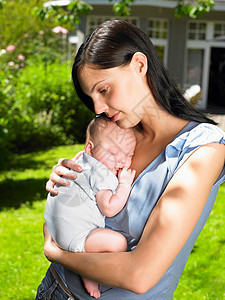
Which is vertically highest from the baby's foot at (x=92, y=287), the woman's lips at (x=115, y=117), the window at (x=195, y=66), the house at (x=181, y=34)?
the woman's lips at (x=115, y=117)

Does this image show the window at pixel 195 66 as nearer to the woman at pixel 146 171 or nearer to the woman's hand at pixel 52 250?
the woman at pixel 146 171

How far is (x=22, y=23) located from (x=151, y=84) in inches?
558

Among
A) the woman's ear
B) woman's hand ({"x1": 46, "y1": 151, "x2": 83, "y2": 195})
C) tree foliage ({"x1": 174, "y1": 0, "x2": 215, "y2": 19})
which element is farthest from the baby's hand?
tree foliage ({"x1": 174, "y1": 0, "x2": 215, "y2": 19})

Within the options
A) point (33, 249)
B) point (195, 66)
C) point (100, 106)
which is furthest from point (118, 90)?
point (195, 66)

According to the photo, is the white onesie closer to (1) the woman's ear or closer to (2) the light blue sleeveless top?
(2) the light blue sleeveless top

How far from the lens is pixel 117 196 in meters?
1.56

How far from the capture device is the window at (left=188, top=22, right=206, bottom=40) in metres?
15.7

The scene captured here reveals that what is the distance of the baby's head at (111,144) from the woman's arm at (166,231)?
413 millimetres

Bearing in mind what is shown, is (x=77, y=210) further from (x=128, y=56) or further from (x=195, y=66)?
(x=195, y=66)

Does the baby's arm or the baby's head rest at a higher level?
the baby's head

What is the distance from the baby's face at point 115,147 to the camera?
174cm

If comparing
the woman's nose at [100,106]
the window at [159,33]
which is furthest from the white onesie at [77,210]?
the window at [159,33]

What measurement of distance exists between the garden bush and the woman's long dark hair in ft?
24.6

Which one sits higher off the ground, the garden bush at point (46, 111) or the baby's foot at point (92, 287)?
the baby's foot at point (92, 287)
